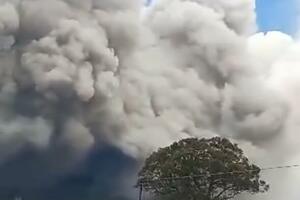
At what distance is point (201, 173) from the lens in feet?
84.1

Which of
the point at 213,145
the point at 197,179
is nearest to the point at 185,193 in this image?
the point at 197,179

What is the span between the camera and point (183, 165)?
2569 centimetres

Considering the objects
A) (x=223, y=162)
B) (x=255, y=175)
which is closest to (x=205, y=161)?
(x=223, y=162)

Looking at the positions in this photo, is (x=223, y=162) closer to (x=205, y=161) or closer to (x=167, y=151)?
(x=205, y=161)

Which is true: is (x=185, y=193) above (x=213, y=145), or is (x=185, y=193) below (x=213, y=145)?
below

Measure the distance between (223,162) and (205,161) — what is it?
80cm

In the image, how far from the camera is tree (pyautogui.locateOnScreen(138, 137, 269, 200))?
2561 centimetres

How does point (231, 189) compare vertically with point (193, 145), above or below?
below

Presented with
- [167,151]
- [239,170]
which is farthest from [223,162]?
[167,151]

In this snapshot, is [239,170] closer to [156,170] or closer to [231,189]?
[231,189]

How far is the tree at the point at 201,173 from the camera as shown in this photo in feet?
84.0

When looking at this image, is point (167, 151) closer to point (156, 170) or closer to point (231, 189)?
point (156, 170)

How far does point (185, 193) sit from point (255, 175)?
10.8 ft

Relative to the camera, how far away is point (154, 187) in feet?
86.9
